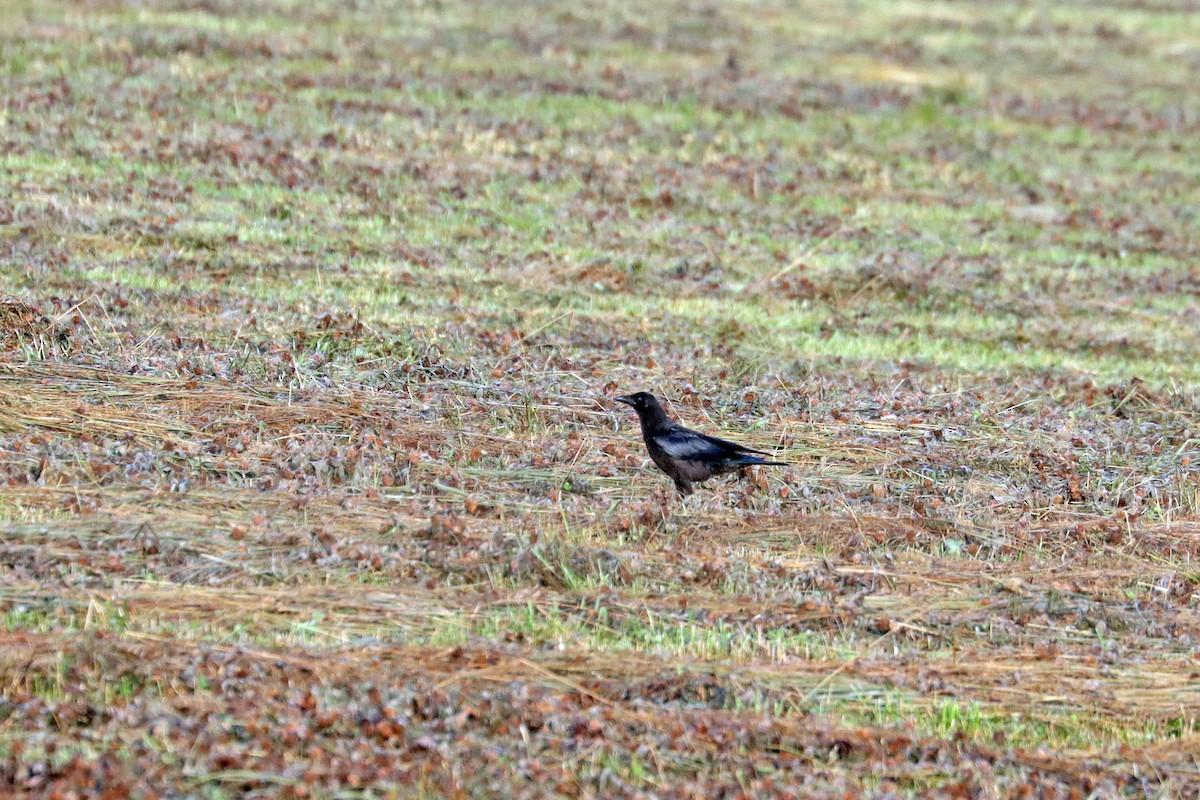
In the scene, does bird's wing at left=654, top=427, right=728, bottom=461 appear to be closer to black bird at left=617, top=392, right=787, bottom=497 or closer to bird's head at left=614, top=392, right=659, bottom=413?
black bird at left=617, top=392, right=787, bottom=497

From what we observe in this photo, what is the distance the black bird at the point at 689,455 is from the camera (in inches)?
381

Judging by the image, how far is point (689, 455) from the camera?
31.8 feet

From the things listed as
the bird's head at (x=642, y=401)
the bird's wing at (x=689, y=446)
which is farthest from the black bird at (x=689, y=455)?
the bird's head at (x=642, y=401)

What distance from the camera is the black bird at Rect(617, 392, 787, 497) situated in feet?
31.7

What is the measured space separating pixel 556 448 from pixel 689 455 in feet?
3.62

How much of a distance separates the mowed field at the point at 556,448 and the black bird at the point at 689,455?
22cm

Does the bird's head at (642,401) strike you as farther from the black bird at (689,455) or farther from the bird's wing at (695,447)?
the bird's wing at (695,447)

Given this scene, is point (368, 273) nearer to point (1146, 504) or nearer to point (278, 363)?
point (278, 363)

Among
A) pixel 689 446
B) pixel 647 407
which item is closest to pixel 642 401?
pixel 647 407

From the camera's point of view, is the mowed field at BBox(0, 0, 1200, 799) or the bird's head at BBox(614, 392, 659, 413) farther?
the bird's head at BBox(614, 392, 659, 413)

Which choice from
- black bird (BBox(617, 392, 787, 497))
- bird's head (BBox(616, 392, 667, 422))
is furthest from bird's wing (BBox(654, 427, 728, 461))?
bird's head (BBox(616, 392, 667, 422))

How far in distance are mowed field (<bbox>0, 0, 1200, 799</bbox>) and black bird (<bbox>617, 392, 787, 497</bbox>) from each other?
0.22 m

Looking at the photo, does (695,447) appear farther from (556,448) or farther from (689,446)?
(556,448)

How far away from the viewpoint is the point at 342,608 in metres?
7.62
